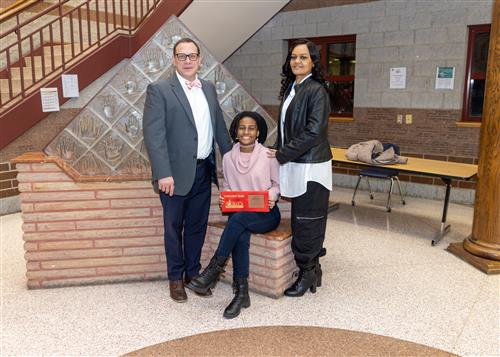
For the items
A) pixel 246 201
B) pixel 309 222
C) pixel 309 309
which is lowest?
pixel 309 309

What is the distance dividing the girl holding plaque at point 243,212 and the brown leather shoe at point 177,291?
3.2 inches

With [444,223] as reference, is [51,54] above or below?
above

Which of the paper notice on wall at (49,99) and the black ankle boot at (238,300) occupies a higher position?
the paper notice on wall at (49,99)

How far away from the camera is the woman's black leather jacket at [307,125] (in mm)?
2553

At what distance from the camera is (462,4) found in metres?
4.95

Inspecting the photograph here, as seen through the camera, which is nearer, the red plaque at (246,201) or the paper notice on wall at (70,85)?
the red plaque at (246,201)

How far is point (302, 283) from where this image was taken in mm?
2859

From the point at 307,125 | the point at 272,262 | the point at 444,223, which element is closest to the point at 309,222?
the point at 272,262

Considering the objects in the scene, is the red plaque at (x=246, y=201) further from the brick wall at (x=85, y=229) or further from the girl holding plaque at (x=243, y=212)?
the brick wall at (x=85, y=229)

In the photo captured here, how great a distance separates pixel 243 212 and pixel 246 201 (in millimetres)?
84

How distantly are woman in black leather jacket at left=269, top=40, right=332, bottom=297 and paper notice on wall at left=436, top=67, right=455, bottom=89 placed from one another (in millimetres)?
3236

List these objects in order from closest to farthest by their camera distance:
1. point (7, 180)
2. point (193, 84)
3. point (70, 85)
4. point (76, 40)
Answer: point (193, 84) < point (7, 180) < point (70, 85) < point (76, 40)

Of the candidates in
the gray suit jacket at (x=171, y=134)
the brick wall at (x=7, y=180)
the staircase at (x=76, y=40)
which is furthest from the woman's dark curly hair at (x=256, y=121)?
the brick wall at (x=7, y=180)

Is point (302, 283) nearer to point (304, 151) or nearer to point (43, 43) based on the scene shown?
point (304, 151)
